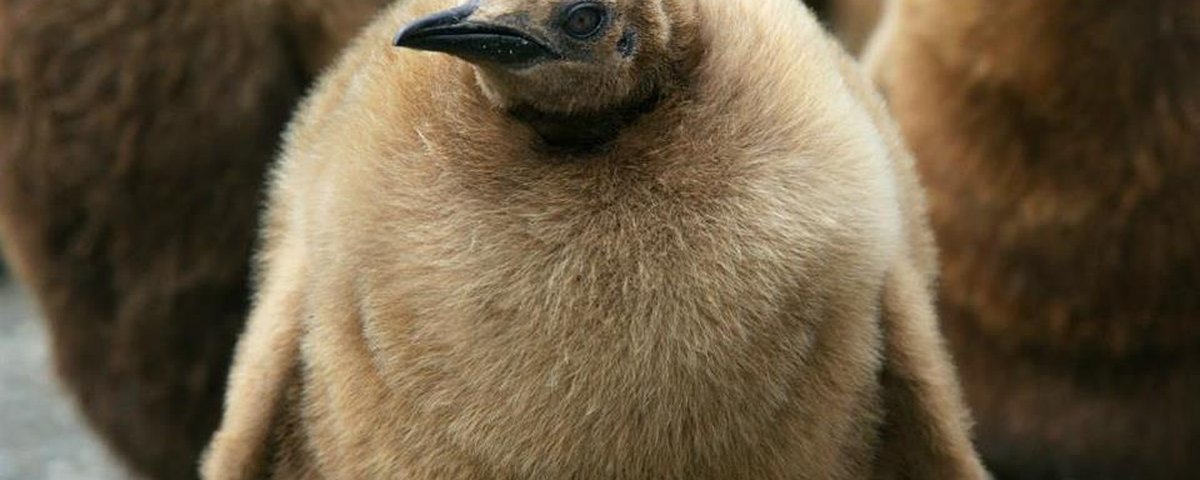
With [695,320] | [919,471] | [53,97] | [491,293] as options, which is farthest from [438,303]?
[53,97]

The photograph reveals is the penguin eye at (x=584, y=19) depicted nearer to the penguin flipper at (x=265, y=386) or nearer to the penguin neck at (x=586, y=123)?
the penguin neck at (x=586, y=123)

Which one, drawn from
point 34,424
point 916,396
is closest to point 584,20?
point 916,396

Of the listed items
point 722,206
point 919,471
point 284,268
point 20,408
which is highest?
point 722,206

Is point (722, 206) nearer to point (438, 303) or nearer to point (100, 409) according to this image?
point (438, 303)

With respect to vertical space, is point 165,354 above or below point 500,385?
below

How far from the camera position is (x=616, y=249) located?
181 cm

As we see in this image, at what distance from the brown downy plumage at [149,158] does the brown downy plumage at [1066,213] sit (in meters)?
0.87

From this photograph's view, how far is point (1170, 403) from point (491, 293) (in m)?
1.41

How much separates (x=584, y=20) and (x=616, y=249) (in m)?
0.22

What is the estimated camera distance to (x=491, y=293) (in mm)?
1817

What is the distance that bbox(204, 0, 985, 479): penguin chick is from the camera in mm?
1806

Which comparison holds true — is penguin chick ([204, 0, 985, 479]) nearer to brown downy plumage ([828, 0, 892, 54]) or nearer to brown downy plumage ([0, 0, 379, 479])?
brown downy plumage ([0, 0, 379, 479])

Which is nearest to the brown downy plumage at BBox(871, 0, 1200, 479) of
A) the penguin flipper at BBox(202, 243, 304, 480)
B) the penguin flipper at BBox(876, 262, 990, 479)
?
the penguin flipper at BBox(876, 262, 990, 479)

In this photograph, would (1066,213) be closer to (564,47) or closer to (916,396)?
(916,396)
